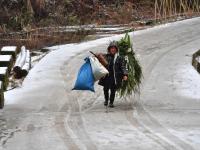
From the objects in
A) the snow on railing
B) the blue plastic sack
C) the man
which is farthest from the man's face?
the snow on railing

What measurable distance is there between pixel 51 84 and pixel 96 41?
10.5 m

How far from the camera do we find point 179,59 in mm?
20625

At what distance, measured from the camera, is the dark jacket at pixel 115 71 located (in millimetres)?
12359

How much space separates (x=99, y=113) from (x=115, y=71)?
3.41ft

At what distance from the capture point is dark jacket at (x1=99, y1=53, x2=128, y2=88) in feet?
40.5

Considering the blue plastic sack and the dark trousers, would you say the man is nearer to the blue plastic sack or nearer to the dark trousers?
the dark trousers

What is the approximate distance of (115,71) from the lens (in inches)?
487

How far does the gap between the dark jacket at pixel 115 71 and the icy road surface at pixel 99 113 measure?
1.93 feet

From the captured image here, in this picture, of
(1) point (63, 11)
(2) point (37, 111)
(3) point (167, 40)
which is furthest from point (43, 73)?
(1) point (63, 11)

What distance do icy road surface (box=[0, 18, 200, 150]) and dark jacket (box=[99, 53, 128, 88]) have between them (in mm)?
587

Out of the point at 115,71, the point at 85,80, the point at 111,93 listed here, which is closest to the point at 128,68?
the point at 115,71

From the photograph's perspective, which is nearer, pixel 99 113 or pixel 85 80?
pixel 99 113

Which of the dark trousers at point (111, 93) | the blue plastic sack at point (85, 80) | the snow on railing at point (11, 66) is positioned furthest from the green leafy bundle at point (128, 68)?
the snow on railing at point (11, 66)

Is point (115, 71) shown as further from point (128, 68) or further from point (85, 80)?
point (85, 80)
